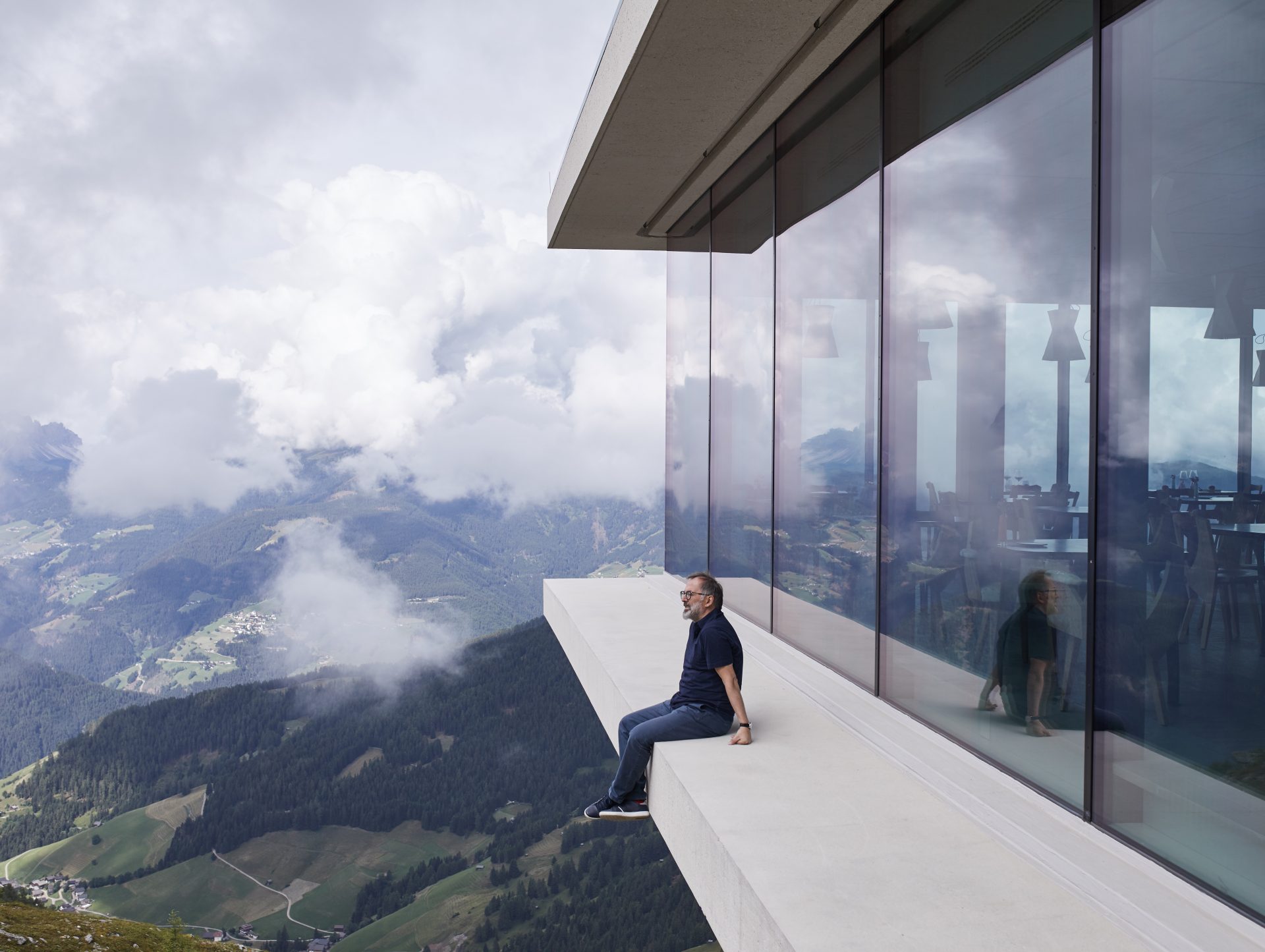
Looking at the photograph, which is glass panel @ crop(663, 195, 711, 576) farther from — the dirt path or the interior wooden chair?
the dirt path

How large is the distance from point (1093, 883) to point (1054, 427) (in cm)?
168

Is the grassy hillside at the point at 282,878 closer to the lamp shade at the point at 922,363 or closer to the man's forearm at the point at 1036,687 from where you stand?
the lamp shade at the point at 922,363

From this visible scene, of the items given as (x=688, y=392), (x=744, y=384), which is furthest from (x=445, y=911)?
(x=744, y=384)

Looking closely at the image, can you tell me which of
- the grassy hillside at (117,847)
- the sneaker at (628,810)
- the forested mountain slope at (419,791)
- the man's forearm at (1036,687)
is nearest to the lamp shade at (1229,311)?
the man's forearm at (1036,687)

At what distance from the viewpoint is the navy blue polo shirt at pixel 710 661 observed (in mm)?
4812

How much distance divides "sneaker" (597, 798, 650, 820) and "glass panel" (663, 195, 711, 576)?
4685mm

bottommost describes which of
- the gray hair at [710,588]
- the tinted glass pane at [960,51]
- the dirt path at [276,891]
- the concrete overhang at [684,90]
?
the dirt path at [276,891]

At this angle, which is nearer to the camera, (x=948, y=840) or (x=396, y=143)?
(x=948, y=840)

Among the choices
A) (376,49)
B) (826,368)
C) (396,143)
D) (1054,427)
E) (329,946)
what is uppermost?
(376,49)

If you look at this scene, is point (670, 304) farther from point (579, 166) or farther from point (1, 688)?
point (1, 688)

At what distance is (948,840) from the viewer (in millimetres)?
3590

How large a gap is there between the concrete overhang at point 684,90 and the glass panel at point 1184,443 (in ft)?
8.24

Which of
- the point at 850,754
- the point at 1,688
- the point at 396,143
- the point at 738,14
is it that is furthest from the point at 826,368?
the point at 396,143

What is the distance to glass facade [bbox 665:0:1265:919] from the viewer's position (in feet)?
10.0
